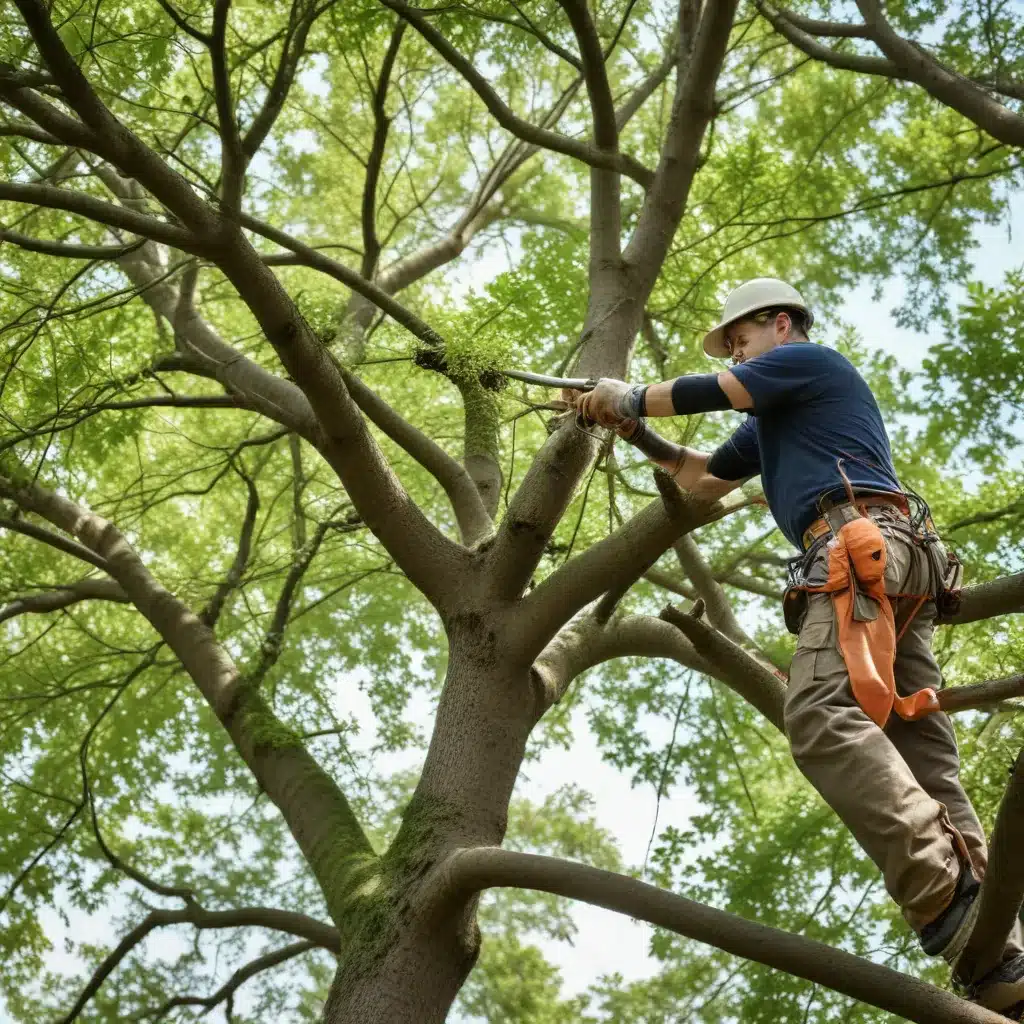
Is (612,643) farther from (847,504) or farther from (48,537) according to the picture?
(48,537)

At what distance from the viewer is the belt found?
2824 millimetres

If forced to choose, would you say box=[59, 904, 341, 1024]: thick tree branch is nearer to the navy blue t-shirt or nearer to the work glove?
the work glove

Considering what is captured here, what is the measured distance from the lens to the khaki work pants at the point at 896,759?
2.34m

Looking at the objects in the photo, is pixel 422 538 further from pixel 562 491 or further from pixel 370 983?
pixel 370 983

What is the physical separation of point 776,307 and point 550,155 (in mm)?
7179

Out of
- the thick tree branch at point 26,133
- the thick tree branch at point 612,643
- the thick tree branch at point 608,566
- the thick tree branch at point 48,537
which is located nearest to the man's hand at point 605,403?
the thick tree branch at point 608,566

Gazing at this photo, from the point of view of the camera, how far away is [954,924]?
2.33 metres

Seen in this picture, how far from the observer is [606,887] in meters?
2.56

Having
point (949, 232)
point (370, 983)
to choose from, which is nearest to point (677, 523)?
point (370, 983)

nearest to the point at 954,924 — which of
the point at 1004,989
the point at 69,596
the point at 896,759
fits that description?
the point at 1004,989

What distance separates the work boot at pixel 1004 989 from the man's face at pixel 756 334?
1.68 m

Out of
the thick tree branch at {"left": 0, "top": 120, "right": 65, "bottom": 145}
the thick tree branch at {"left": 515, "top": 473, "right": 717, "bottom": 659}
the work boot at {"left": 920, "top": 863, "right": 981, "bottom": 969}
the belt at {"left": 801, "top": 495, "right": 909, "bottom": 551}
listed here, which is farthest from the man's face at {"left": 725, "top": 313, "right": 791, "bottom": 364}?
the thick tree branch at {"left": 0, "top": 120, "right": 65, "bottom": 145}

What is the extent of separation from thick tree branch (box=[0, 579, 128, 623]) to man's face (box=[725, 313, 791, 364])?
404 cm

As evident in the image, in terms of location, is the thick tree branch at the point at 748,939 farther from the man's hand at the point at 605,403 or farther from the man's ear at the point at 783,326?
the man's ear at the point at 783,326
